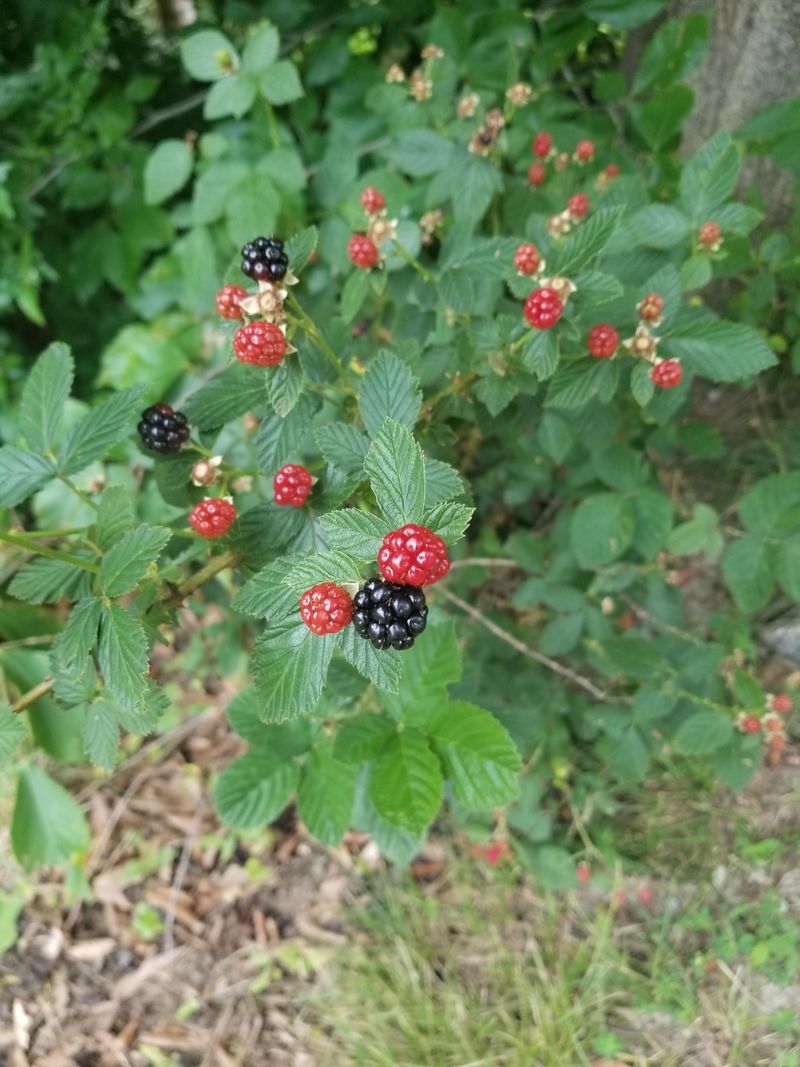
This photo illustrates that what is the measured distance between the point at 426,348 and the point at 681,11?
3.14ft

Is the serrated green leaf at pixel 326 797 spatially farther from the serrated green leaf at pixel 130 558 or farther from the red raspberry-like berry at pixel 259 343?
the red raspberry-like berry at pixel 259 343

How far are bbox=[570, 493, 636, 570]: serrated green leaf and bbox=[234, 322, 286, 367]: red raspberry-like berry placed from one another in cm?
88

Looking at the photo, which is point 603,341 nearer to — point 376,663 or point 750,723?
point 376,663

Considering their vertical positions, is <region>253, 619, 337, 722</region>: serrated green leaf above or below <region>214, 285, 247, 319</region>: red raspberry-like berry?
below

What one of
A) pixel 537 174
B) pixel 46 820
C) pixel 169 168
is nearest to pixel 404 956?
pixel 46 820

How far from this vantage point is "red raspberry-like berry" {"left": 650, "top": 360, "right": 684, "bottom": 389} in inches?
39.2

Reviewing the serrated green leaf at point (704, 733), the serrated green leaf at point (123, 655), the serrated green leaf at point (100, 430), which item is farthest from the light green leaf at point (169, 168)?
the serrated green leaf at point (704, 733)

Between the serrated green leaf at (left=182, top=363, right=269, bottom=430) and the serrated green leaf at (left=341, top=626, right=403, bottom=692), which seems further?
the serrated green leaf at (left=182, top=363, right=269, bottom=430)

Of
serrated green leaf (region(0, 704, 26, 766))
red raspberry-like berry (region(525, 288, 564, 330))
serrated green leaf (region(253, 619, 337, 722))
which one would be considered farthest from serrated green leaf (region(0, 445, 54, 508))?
red raspberry-like berry (region(525, 288, 564, 330))

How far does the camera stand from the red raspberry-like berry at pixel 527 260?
947mm

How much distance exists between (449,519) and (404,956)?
1617 mm

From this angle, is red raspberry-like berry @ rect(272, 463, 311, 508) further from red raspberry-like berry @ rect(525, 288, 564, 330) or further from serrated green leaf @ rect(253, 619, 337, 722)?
red raspberry-like berry @ rect(525, 288, 564, 330)

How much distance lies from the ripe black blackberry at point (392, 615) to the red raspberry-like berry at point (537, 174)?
1.00m

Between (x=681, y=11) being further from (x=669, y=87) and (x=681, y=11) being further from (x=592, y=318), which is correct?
(x=592, y=318)
